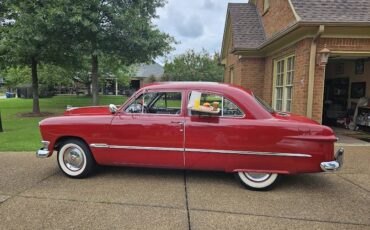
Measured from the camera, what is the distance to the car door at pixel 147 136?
15.5ft

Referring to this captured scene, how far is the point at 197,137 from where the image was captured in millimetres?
4660

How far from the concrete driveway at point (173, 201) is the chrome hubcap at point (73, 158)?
244mm

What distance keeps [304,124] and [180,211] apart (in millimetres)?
2241

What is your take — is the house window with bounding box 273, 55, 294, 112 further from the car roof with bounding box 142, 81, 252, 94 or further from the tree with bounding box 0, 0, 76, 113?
the tree with bounding box 0, 0, 76, 113

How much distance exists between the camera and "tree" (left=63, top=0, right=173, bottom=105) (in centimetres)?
1231

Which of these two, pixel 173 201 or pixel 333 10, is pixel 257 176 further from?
pixel 333 10

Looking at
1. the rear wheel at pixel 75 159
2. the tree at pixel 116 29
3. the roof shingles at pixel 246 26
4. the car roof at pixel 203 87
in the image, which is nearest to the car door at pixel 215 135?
the car roof at pixel 203 87

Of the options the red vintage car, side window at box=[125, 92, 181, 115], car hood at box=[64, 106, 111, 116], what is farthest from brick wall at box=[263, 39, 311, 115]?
car hood at box=[64, 106, 111, 116]

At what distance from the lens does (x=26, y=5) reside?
43.4ft

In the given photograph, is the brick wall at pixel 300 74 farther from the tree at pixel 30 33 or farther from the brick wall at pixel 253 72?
the tree at pixel 30 33

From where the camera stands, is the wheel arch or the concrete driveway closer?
the concrete driveway

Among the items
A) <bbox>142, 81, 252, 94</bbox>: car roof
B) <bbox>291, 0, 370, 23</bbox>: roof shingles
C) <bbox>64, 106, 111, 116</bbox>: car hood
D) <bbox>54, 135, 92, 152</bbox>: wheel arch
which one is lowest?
<bbox>54, 135, 92, 152</bbox>: wheel arch

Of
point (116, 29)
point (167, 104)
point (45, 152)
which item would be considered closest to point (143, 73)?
point (116, 29)

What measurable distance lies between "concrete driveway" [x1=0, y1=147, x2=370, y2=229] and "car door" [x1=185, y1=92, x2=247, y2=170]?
0.45 meters
